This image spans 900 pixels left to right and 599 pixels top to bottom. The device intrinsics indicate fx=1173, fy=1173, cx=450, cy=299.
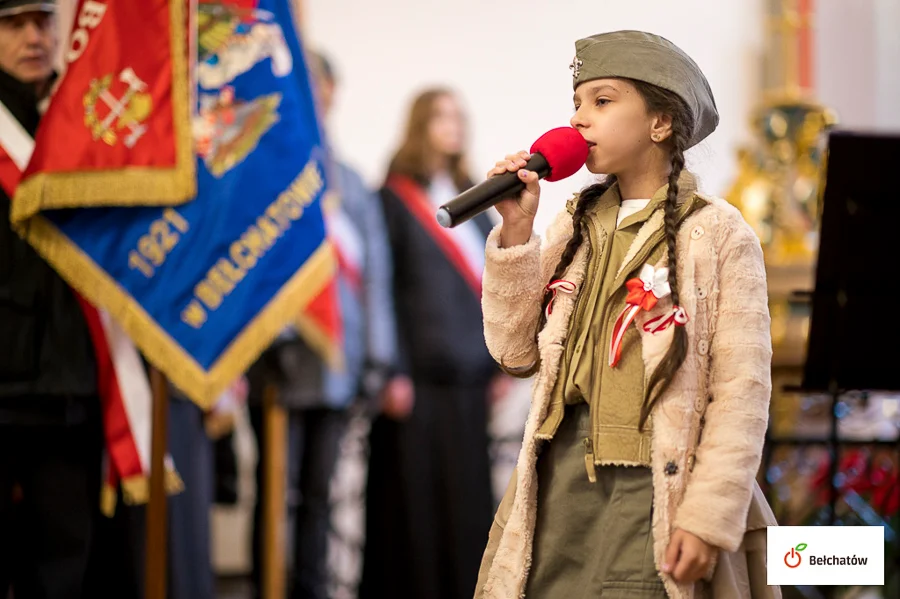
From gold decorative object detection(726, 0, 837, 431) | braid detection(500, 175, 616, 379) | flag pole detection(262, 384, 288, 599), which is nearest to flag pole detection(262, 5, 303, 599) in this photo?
flag pole detection(262, 384, 288, 599)

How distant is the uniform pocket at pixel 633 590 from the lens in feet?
4.97

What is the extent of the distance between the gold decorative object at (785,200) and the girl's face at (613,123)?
313 cm

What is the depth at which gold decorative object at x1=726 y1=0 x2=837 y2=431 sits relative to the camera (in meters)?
4.66

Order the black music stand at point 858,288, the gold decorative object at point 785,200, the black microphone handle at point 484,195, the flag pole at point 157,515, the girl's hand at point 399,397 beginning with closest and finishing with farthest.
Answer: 1. the black microphone handle at point 484,195
2. the black music stand at point 858,288
3. the flag pole at point 157,515
4. the girl's hand at point 399,397
5. the gold decorative object at point 785,200

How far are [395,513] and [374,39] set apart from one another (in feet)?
8.34

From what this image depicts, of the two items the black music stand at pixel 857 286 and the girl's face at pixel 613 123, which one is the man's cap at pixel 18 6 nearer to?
the girl's face at pixel 613 123

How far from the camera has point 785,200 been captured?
4.99 m

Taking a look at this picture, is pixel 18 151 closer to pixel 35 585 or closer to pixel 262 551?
pixel 35 585

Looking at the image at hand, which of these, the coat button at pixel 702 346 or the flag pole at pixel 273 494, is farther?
the flag pole at pixel 273 494

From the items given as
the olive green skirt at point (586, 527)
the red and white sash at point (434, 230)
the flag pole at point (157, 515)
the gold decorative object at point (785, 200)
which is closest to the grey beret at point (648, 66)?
the olive green skirt at point (586, 527)

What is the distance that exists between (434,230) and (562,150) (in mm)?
2631

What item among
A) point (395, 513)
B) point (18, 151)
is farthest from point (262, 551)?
point (18, 151)

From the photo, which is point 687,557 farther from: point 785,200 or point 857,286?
point 785,200

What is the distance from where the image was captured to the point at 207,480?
3.51 meters
